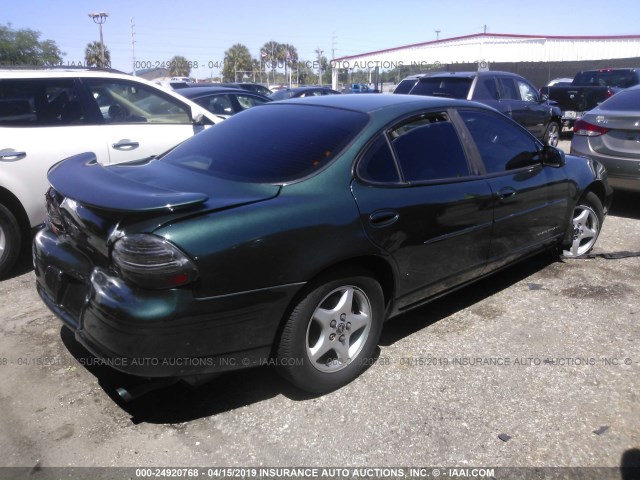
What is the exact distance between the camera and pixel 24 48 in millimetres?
41969

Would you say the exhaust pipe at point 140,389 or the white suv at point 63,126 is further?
the white suv at point 63,126

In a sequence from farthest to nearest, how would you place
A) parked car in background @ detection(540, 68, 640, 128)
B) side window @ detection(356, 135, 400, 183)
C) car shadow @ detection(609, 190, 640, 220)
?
parked car in background @ detection(540, 68, 640, 128) → car shadow @ detection(609, 190, 640, 220) → side window @ detection(356, 135, 400, 183)

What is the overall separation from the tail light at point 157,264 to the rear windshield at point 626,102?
622 cm

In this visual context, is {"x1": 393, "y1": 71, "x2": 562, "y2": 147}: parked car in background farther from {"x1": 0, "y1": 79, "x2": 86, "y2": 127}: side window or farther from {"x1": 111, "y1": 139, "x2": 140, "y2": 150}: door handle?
{"x1": 0, "y1": 79, "x2": 86, "y2": 127}: side window

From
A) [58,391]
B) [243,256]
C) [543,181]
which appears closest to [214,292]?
[243,256]

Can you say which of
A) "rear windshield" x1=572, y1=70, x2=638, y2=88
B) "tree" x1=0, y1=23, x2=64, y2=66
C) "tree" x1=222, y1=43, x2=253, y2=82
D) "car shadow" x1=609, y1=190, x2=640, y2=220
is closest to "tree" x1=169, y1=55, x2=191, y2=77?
"tree" x1=222, y1=43, x2=253, y2=82

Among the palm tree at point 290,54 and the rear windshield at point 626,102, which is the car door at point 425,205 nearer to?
the rear windshield at point 626,102

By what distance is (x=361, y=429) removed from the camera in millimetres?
2844

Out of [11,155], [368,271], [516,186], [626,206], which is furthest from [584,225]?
[11,155]

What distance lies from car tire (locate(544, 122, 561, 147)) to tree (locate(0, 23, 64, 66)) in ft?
122

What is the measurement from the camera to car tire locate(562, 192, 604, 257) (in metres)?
5.11

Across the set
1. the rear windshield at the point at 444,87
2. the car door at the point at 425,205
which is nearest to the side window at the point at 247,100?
the rear windshield at the point at 444,87

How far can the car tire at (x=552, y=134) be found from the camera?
11751mm

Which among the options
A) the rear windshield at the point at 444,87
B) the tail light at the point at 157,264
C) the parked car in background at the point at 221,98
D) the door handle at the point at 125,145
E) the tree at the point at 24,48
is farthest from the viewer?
the tree at the point at 24,48
